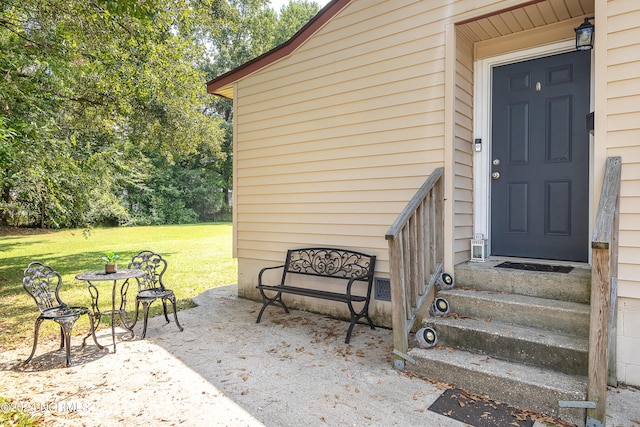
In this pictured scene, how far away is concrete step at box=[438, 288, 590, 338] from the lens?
258 cm

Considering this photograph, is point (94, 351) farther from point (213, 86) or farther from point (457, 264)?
point (213, 86)

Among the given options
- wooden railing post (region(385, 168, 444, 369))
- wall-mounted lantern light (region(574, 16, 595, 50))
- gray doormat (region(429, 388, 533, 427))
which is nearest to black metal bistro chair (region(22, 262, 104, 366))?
wooden railing post (region(385, 168, 444, 369))

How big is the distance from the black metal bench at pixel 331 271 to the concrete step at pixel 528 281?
3.06 feet

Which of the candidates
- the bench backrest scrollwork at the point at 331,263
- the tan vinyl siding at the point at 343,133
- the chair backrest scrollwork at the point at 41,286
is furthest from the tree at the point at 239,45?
the chair backrest scrollwork at the point at 41,286

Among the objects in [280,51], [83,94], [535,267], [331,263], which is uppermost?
[83,94]

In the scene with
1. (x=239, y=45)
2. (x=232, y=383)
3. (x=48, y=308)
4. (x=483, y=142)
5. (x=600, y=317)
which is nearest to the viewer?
(x=600, y=317)

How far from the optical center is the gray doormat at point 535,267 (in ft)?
10.0

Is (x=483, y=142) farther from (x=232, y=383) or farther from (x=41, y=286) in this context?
(x=41, y=286)

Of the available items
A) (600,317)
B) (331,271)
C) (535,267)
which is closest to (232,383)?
(331,271)

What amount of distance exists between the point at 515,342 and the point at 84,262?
8655 mm

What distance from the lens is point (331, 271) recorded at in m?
4.18

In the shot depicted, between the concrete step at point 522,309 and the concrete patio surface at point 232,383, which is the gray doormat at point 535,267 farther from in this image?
the concrete patio surface at point 232,383

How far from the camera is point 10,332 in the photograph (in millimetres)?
3834

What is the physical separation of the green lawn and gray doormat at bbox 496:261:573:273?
3.81 metres
